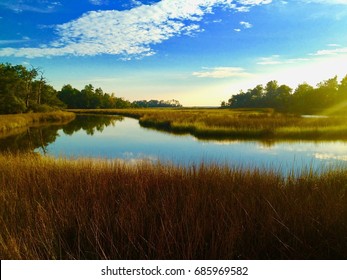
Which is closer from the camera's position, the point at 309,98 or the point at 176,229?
the point at 176,229

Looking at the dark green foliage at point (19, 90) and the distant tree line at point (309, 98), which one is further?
the distant tree line at point (309, 98)

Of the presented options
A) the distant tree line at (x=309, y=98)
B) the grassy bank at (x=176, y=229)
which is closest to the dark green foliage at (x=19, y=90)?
the grassy bank at (x=176, y=229)

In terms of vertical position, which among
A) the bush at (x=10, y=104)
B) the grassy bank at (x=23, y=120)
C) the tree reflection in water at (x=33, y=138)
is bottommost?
the tree reflection in water at (x=33, y=138)

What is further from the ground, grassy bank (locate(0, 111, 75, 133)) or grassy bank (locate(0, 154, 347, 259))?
grassy bank (locate(0, 111, 75, 133))

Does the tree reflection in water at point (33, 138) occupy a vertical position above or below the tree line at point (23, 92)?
below

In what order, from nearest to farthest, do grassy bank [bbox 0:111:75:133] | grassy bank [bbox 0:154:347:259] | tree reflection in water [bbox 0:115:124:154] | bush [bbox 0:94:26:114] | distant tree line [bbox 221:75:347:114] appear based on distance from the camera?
grassy bank [bbox 0:154:347:259] → tree reflection in water [bbox 0:115:124:154] → grassy bank [bbox 0:111:75:133] → bush [bbox 0:94:26:114] → distant tree line [bbox 221:75:347:114]

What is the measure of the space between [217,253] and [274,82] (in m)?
114

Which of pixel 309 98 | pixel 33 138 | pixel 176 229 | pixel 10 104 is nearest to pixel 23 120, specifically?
pixel 10 104

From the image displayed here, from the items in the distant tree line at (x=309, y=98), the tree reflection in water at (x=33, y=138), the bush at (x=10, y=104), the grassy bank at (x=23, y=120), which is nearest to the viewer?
the tree reflection in water at (x=33, y=138)

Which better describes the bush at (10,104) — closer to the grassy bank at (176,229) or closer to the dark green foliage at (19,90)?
the dark green foliage at (19,90)

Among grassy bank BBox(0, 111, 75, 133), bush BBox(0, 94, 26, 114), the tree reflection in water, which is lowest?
the tree reflection in water

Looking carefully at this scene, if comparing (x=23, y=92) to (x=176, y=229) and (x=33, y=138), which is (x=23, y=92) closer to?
(x=33, y=138)

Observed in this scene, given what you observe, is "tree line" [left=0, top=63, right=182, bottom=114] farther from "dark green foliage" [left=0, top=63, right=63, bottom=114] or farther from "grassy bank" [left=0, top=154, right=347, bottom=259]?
"grassy bank" [left=0, top=154, right=347, bottom=259]

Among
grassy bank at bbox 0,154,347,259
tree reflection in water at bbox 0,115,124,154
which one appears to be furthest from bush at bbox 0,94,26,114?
grassy bank at bbox 0,154,347,259
